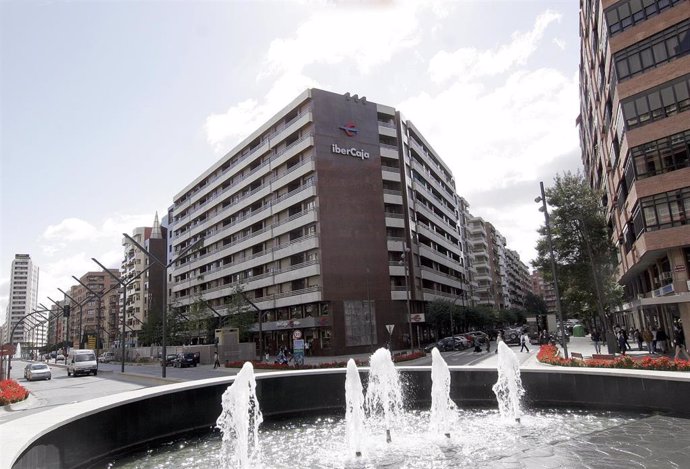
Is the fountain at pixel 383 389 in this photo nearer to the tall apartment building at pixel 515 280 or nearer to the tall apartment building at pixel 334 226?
the tall apartment building at pixel 334 226

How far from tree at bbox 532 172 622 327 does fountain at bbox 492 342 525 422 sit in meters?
24.8

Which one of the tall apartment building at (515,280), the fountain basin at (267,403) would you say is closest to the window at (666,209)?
the fountain basin at (267,403)

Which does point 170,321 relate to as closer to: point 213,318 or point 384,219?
point 213,318

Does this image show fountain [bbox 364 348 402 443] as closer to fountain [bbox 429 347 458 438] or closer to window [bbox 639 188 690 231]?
fountain [bbox 429 347 458 438]

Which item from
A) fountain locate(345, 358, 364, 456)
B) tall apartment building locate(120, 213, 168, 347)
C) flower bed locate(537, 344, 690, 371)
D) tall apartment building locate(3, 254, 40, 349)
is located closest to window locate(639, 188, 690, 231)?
flower bed locate(537, 344, 690, 371)

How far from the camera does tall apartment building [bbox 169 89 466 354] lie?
49625 mm

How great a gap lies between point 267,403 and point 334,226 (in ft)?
122

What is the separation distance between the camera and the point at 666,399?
10.7 meters

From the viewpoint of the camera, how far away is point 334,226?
50344 millimetres

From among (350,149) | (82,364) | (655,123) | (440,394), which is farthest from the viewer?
(350,149)

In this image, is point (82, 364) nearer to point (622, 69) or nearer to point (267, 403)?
point (267, 403)

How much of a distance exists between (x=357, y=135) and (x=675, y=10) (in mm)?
33276

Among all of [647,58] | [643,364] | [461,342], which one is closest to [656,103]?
[647,58]

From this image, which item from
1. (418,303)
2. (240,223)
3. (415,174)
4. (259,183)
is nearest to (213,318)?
(240,223)
